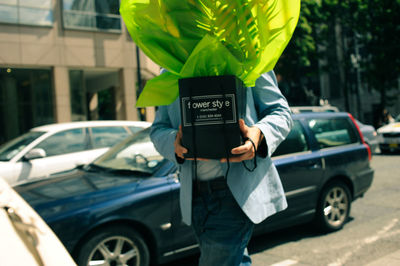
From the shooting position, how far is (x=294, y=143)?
4965 millimetres

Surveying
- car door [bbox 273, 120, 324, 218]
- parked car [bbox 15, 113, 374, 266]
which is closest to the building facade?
parked car [bbox 15, 113, 374, 266]

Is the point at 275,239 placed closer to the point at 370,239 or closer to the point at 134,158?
the point at 370,239

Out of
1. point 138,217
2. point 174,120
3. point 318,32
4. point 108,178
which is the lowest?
point 138,217

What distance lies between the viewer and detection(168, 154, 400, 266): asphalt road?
4223mm

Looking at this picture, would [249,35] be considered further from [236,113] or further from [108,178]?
[108,178]

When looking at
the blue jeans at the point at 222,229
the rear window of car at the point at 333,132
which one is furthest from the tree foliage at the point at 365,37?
the blue jeans at the point at 222,229

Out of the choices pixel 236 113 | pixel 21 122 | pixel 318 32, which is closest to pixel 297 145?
pixel 236 113

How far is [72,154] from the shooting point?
262 inches

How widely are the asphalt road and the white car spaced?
3.07 meters

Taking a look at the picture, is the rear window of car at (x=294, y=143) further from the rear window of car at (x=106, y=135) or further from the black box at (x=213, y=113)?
the rear window of car at (x=106, y=135)

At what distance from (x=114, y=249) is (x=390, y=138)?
41.3 feet

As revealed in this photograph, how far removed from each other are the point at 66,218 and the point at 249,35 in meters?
2.50

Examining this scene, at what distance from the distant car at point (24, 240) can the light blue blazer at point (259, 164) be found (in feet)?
2.31

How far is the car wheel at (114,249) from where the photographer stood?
3432mm
